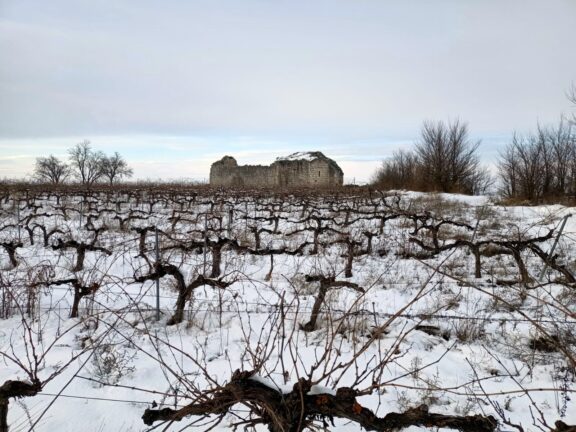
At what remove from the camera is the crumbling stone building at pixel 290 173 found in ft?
134

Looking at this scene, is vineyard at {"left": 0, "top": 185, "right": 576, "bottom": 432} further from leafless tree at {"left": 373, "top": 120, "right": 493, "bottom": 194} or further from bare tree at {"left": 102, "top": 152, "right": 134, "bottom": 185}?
bare tree at {"left": 102, "top": 152, "right": 134, "bottom": 185}

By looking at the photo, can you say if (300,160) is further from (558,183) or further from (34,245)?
(34,245)

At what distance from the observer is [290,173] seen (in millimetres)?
41375

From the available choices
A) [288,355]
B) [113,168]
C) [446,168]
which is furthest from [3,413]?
[113,168]

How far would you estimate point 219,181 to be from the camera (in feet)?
147

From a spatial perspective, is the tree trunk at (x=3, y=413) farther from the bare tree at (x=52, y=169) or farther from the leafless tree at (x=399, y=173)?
the bare tree at (x=52, y=169)

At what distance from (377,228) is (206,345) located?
28.0 feet

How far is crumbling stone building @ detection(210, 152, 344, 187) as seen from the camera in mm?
40719

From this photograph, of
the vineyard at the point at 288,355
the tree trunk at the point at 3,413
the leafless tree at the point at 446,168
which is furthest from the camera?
the leafless tree at the point at 446,168

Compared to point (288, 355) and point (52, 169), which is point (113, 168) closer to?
point (52, 169)

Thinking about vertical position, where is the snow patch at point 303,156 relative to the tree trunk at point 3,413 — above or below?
above

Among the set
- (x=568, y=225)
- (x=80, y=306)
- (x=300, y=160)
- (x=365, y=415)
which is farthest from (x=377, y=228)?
(x=300, y=160)

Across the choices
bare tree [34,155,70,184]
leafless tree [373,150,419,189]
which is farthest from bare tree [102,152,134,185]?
leafless tree [373,150,419,189]

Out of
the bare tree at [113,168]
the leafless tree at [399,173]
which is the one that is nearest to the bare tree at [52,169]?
the bare tree at [113,168]
